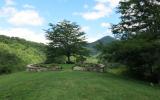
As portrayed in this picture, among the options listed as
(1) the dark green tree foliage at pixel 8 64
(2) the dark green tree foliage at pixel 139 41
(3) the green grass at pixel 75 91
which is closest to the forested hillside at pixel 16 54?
(1) the dark green tree foliage at pixel 8 64

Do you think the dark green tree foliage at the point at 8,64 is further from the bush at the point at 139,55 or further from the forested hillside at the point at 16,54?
the bush at the point at 139,55

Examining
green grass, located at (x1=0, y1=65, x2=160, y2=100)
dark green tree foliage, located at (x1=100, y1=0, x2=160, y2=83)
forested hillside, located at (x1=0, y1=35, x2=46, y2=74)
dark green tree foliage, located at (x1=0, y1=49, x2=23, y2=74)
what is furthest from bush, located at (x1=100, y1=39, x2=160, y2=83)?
forested hillside, located at (x1=0, y1=35, x2=46, y2=74)

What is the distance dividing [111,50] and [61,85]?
717 centimetres

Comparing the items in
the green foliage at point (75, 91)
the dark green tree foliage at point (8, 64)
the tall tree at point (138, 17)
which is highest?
the tall tree at point (138, 17)

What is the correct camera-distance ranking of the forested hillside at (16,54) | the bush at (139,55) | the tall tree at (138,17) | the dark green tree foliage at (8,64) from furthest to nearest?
the forested hillside at (16,54) < the dark green tree foliage at (8,64) < the tall tree at (138,17) < the bush at (139,55)

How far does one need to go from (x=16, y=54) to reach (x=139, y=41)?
113ft

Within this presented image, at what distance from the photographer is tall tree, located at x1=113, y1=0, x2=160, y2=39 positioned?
27.6 m

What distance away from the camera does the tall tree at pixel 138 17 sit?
27594 mm

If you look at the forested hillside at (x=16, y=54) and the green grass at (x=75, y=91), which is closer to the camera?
the green grass at (x=75, y=91)

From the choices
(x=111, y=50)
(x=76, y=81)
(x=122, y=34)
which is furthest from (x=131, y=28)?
(x=76, y=81)

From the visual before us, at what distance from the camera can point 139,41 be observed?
2453 cm

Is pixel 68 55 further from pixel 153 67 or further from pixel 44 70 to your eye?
pixel 153 67

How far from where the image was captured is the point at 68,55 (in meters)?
42.8

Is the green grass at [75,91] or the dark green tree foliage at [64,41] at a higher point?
the dark green tree foliage at [64,41]
